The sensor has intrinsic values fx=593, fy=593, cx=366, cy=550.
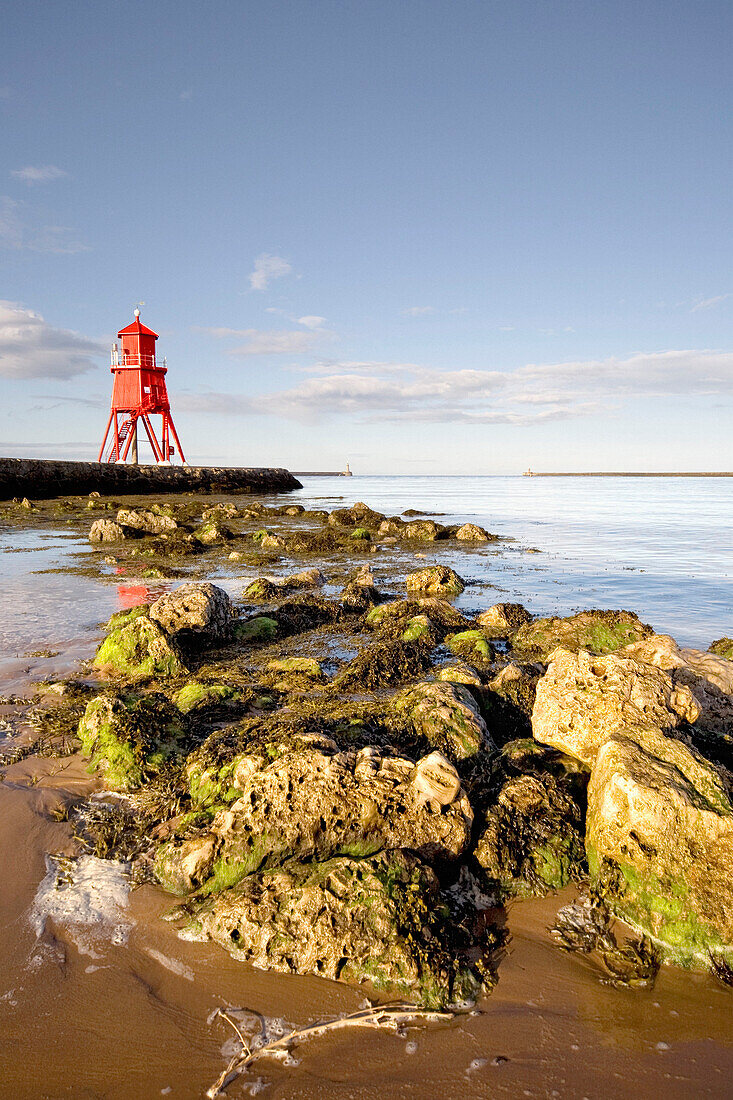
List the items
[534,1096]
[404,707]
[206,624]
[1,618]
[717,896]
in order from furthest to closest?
[1,618], [206,624], [404,707], [717,896], [534,1096]

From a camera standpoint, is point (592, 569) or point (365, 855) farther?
point (592, 569)

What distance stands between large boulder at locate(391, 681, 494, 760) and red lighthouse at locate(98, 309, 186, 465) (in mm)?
45399

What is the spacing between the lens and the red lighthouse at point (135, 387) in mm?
44531

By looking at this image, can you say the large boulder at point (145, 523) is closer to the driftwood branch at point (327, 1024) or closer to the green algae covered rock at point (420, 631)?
the green algae covered rock at point (420, 631)

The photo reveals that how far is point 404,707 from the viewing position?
502cm

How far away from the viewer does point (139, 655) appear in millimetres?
6918

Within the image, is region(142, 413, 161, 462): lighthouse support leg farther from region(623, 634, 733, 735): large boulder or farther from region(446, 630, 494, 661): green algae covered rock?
region(623, 634, 733, 735): large boulder

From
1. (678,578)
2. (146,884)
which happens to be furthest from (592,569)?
(146,884)

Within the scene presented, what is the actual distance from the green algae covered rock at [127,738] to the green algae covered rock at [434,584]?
7142mm

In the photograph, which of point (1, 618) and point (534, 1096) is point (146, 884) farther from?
point (1, 618)

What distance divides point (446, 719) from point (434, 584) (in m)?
7.30

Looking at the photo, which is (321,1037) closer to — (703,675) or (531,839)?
(531,839)

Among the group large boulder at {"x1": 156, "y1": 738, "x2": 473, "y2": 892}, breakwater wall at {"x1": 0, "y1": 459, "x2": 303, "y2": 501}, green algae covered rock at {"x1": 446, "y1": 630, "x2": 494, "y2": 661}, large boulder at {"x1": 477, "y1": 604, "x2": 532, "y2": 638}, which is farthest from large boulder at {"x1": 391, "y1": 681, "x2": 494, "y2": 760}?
breakwater wall at {"x1": 0, "y1": 459, "x2": 303, "y2": 501}

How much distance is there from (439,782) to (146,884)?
180cm
